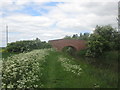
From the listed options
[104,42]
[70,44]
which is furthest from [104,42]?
[70,44]

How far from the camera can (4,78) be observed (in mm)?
3312

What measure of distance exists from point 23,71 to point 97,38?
21.7 meters

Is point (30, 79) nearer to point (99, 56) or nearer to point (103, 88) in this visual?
point (103, 88)

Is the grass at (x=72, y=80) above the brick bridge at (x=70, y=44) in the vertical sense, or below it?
below

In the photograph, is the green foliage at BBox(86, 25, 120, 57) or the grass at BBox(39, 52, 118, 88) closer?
the grass at BBox(39, 52, 118, 88)

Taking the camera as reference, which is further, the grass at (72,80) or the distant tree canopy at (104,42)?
the distant tree canopy at (104,42)

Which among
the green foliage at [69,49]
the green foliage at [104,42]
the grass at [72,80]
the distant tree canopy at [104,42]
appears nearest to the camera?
the grass at [72,80]

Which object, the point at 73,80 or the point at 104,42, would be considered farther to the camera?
the point at 104,42

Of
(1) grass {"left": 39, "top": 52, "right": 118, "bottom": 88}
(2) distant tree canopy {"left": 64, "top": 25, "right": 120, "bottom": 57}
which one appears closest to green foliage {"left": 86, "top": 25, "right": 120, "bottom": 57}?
(2) distant tree canopy {"left": 64, "top": 25, "right": 120, "bottom": 57}

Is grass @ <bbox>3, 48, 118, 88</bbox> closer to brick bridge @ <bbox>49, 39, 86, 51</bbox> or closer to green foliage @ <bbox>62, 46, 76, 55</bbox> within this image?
green foliage @ <bbox>62, 46, 76, 55</bbox>

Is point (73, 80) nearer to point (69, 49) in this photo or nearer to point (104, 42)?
point (104, 42)

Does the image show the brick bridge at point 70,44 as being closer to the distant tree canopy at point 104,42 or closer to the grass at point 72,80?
the distant tree canopy at point 104,42

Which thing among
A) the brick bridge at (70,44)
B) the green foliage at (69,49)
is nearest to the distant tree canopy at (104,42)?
the green foliage at (69,49)

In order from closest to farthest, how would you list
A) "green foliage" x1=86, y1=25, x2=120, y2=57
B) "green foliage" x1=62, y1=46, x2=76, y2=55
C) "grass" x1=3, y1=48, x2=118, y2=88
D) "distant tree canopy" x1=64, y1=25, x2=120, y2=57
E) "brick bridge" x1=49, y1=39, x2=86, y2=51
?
"grass" x1=3, y1=48, x2=118, y2=88, "distant tree canopy" x1=64, y1=25, x2=120, y2=57, "green foliage" x1=86, y1=25, x2=120, y2=57, "green foliage" x1=62, y1=46, x2=76, y2=55, "brick bridge" x1=49, y1=39, x2=86, y2=51
